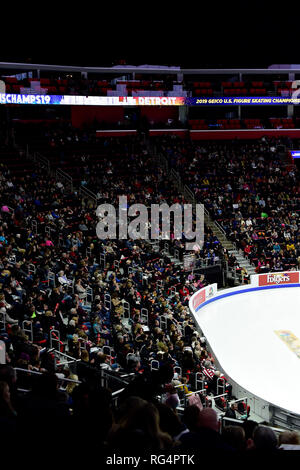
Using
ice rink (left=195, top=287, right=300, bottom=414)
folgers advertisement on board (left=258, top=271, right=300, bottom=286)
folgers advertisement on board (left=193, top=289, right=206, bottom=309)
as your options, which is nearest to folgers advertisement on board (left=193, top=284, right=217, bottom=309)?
folgers advertisement on board (left=193, top=289, right=206, bottom=309)

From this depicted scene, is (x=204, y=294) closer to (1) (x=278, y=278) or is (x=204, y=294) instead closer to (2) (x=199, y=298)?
(2) (x=199, y=298)

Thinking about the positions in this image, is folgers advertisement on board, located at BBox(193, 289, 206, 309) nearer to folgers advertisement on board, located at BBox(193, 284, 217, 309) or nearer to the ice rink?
folgers advertisement on board, located at BBox(193, 284, 217, 309)

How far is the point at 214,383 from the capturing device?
1262cm

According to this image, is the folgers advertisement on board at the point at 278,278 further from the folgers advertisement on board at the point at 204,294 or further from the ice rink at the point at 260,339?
the folgers advertisement on board at the point at 204,294

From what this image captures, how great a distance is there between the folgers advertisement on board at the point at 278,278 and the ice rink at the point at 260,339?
0.42 meters

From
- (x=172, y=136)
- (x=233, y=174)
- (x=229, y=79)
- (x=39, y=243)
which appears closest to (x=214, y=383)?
(x=39, y=243)

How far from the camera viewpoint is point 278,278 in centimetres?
2530

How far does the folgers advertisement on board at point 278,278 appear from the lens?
24.9 metres

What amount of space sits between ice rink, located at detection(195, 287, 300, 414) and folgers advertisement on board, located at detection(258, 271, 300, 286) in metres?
0.42

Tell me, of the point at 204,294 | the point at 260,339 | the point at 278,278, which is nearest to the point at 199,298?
the point at 204,294

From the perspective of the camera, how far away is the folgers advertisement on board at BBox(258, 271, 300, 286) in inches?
979

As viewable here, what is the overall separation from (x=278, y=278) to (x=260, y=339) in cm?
822
